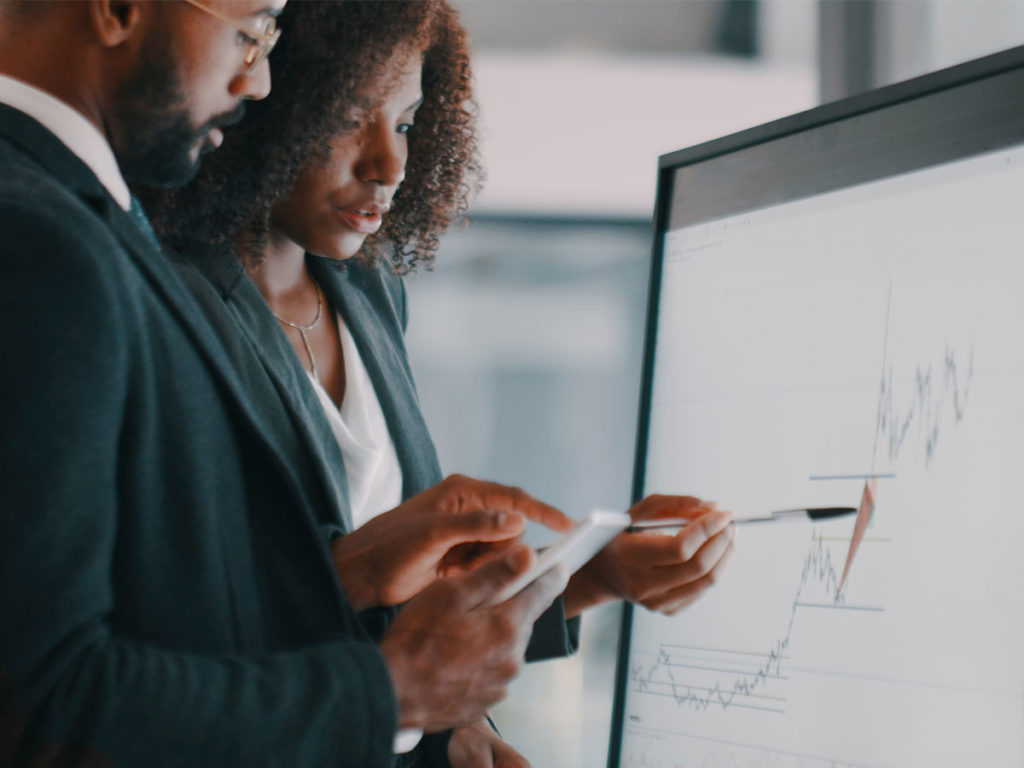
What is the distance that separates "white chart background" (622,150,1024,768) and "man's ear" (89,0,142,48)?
58 centimetres

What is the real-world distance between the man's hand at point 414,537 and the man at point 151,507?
0.03 ft

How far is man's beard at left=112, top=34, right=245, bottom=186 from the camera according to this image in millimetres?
788

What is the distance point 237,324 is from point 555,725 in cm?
99

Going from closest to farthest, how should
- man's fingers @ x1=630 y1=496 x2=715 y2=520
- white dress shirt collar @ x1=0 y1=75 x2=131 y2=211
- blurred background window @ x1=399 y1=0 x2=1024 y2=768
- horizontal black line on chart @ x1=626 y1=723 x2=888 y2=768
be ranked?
white dress shirt collar @ x1=0 y1=75 x2=131 y2=211 → horizontal black line on chart @ x1=626 y1=723 x2=888 y2=768 → man's fingers @ x1=630 y1=496 x2=715 y2=520 → blurred background window @ x1=399 y1=0 x2=1024 y2=768

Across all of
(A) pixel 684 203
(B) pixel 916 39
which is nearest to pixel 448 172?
(A) pixel 684 203

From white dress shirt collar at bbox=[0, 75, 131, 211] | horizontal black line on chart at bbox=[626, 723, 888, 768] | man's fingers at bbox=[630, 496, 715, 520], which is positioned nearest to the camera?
white dress shirt collar at bbox=[0, 75, 131, 211]

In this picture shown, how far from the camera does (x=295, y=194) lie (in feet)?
3.78

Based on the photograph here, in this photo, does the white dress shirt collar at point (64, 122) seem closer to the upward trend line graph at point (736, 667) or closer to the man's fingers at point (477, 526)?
the man's fingers at point (477, 526)

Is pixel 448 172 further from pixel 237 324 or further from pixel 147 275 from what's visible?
pixel 147 275

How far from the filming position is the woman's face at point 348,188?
1145 millimetres

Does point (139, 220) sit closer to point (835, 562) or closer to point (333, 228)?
point (333, 228)

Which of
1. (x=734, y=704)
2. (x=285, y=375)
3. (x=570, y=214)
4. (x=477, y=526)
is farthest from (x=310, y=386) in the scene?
(x=570, y=214)

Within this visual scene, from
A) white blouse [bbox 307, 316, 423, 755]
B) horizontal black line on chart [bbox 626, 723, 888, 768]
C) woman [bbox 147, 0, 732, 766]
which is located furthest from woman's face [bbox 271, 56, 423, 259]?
horizontal black line on chart [bbox 626, 723, 888, 768]

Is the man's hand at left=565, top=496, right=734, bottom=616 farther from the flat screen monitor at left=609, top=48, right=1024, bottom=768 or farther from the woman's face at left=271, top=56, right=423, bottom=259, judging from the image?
the woman's face at left=271, top=56, right=423, bottom=259
